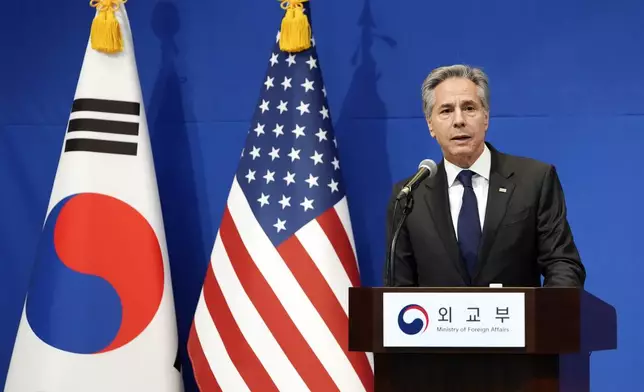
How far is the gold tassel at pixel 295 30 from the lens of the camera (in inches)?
140

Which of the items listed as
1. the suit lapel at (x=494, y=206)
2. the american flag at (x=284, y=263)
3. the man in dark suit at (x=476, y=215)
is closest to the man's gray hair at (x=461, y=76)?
the man in dark suit at (x=476, y=215)

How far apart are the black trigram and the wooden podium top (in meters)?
1.81

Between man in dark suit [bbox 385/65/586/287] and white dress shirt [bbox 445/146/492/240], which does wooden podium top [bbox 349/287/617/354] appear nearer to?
man in dark suit [bbox 385/65/586/287]

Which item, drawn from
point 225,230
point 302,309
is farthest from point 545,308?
point 225,230

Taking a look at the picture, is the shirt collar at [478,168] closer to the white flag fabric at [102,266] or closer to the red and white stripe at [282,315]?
the red and white stripe at [282,315]

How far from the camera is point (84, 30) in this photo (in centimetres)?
422

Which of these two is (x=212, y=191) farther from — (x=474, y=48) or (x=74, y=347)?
(x=474, y=48)

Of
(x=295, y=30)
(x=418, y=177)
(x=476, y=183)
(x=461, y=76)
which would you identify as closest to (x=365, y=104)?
(x=295, y=30)

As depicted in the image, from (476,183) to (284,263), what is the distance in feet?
3.12

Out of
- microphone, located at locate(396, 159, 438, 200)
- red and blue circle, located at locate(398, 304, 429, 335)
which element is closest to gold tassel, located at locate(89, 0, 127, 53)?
microphone, located at locate(396, 159, 438, 200)

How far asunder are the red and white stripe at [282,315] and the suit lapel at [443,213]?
2.55 ft

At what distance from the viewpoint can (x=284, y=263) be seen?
3.46 metres

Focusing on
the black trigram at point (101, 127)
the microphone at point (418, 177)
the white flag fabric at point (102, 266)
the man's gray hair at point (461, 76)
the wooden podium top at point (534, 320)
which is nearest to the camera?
the wooden podium top at point (534, 320)

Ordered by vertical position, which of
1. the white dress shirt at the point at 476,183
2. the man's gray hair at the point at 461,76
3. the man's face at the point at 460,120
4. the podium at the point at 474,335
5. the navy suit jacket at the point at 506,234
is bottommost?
the podium at the point at 474,335
